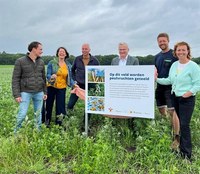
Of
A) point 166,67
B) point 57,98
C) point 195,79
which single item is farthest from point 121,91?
point 57,98

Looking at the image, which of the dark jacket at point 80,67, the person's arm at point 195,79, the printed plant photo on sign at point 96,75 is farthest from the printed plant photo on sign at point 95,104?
the person's arm at point 195,79

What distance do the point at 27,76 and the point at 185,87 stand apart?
3176 mm

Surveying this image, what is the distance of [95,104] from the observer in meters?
6.18

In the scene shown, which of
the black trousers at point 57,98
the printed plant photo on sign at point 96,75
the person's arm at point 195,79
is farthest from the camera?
the black trousers at point 57,98

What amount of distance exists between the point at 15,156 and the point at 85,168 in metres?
1.29

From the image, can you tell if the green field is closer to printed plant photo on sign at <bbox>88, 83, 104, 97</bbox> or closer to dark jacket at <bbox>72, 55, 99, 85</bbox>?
printed plant photo on sign at <bbox>88, 83, 104, 97</bbox>

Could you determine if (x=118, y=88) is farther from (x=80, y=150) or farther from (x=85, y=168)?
(x=85, y=168)

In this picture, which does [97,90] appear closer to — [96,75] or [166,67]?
[96,75]

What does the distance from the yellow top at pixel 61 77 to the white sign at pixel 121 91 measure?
0.92 metres

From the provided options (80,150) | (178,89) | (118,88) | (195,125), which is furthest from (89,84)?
(195,125)

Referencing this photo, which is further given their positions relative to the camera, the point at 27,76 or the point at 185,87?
the point at 27,76

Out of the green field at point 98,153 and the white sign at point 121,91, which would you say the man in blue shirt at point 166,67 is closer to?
the green field at point 98,153

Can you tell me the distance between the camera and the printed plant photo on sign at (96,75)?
6.02 metres

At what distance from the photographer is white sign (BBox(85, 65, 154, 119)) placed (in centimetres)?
553
